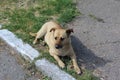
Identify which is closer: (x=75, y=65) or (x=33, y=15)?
(x=75, y=65)

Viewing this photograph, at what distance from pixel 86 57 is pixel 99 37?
79cm

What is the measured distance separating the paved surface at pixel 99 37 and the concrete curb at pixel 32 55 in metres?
0.46

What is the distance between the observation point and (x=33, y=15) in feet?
24.5

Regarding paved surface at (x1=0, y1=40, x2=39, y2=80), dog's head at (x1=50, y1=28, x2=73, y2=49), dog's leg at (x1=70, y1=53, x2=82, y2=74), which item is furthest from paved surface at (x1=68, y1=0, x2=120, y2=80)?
paved surface at (x1=0, y1=40, x2=39, y2=80)

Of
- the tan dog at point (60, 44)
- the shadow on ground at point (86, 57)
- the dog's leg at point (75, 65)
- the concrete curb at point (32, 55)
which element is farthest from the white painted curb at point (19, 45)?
the shadow on ground at point (86, 57)

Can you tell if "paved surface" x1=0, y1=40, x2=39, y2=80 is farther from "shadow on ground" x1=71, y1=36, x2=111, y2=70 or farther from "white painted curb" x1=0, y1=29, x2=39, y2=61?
"shadow on ground" x1=71, y1=36, x2=111, y2=70

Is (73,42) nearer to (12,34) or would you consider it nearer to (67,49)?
(67,49)

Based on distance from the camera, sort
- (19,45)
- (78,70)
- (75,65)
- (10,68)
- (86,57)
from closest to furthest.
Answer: (78,70), (75,65), (10,68), (86,57), (19,45)

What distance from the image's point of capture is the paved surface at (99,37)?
5.60m

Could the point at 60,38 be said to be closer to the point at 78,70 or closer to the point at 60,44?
the point at 60,44

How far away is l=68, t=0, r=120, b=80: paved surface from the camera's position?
5602 mm

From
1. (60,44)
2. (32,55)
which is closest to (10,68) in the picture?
(32,55)

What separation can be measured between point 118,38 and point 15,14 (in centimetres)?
228

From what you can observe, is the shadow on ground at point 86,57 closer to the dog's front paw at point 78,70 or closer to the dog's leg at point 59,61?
the dog's front paw at point 78,70
